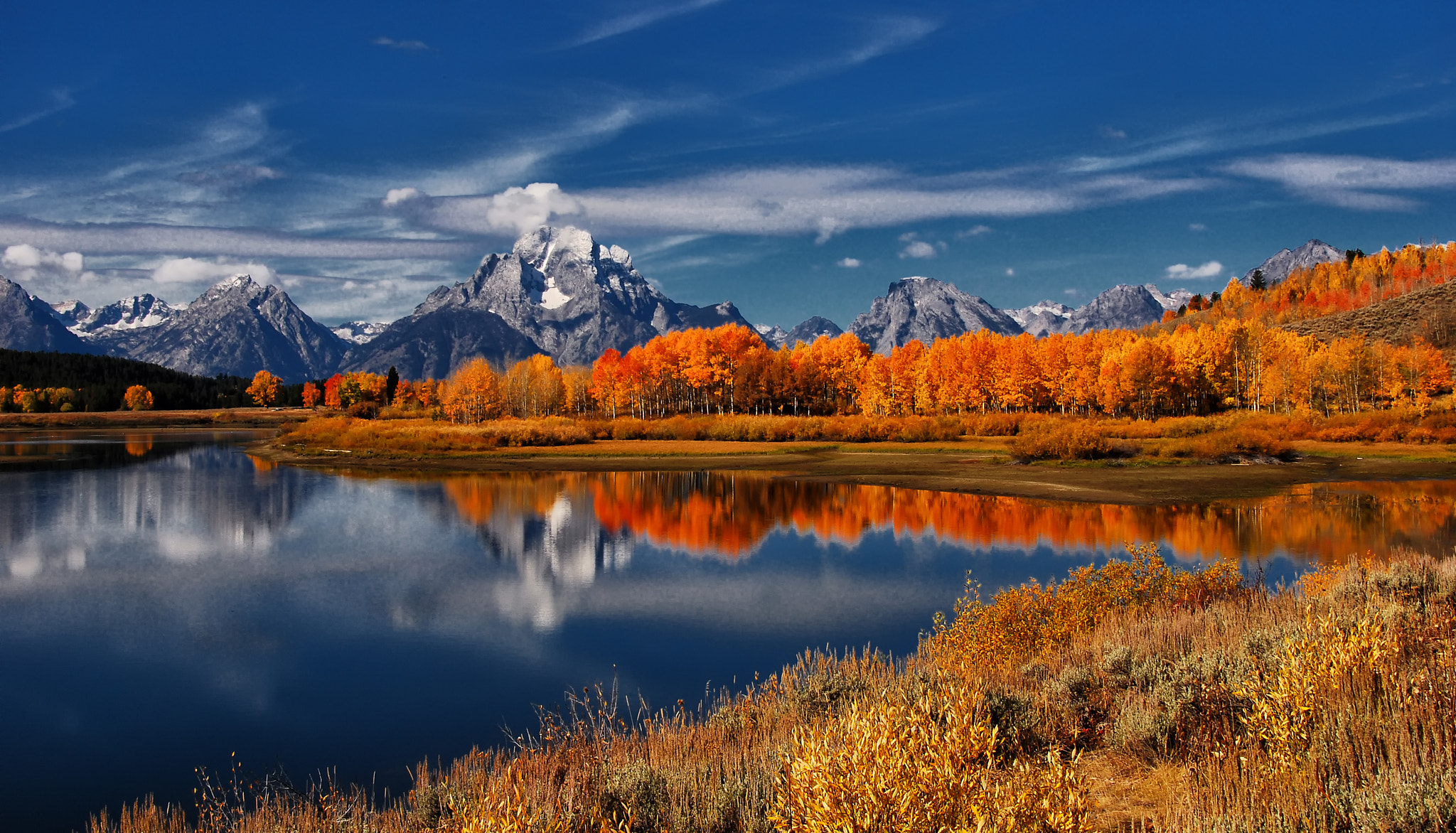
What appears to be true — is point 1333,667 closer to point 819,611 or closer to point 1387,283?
point 819,611

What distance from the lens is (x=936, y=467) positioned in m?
54.3

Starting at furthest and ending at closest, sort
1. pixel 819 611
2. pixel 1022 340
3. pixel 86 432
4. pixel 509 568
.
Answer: pixel 86 432
pixel 1022 340
pixel 509 568
pixel 819 611

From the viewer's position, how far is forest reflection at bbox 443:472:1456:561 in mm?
26875

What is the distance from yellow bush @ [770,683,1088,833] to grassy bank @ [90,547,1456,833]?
18mm

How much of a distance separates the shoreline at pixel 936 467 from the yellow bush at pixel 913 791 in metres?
34.8

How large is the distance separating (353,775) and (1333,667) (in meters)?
11.7

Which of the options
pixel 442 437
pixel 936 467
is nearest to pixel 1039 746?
pixel 936 467

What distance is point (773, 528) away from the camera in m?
33.0

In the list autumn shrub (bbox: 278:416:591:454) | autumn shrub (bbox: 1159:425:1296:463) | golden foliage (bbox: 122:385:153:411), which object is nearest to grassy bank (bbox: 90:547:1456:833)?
autumn shrub (bbox: 1159:425:1296:463)

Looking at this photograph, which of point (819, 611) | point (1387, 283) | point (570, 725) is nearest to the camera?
point (570, 725)

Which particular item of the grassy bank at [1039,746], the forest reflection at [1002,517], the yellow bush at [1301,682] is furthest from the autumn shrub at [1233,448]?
the yellow bush at [1301,682]

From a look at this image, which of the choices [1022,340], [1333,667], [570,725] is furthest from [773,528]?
[1022,340]

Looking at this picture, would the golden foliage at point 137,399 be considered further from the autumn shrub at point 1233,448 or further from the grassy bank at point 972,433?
the autumn shrub at point 1233,448

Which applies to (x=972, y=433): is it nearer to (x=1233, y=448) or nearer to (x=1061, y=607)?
(x=1233, y=448)
